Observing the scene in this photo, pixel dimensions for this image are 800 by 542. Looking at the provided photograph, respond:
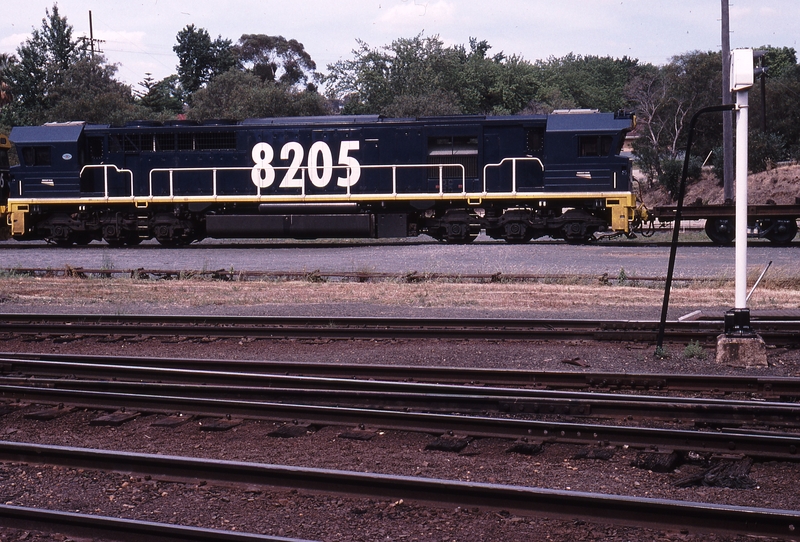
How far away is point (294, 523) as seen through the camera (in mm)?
4340

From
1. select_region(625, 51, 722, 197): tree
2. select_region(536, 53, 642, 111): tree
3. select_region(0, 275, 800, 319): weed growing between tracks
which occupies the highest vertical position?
select_region(536, 53, 642, 111): tree

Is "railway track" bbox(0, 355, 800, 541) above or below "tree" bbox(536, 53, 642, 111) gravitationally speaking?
below

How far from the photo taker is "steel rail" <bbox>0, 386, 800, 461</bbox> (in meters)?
5.26

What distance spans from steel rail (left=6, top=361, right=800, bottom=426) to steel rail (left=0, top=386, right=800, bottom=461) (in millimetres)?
350

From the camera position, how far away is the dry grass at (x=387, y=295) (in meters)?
12.7

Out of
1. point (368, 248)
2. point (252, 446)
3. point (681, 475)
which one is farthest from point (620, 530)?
point (368, 248)

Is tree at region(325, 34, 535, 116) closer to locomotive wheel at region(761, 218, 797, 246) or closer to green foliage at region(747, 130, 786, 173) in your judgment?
green foliage at region(747, 130, 786, 173)

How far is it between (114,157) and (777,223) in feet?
60.2

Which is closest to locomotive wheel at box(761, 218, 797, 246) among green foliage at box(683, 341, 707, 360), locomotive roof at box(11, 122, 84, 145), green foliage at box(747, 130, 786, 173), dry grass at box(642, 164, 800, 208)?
dry grass at box(642, 164, 800, 208)

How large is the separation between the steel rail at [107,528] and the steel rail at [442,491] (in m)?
0.82

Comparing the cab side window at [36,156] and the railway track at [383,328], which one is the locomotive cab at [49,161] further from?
the railway track at [383,328]

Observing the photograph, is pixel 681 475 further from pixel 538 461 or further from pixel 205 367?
pixel 205 367

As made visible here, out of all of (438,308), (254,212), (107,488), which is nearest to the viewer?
(107,488)

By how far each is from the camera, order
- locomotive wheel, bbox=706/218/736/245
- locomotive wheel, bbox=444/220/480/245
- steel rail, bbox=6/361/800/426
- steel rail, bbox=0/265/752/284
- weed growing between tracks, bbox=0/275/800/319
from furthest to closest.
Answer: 1. locomotive wheel, bbox=444/220/480/245
2. locomotive wheel, bbox=706/218/736/245
3. steel rail, bbox=0/265/752/284
4. weed growing between tracks, bbox=0/275/800/319
5. steel rail, bbox=6/361/800/426
